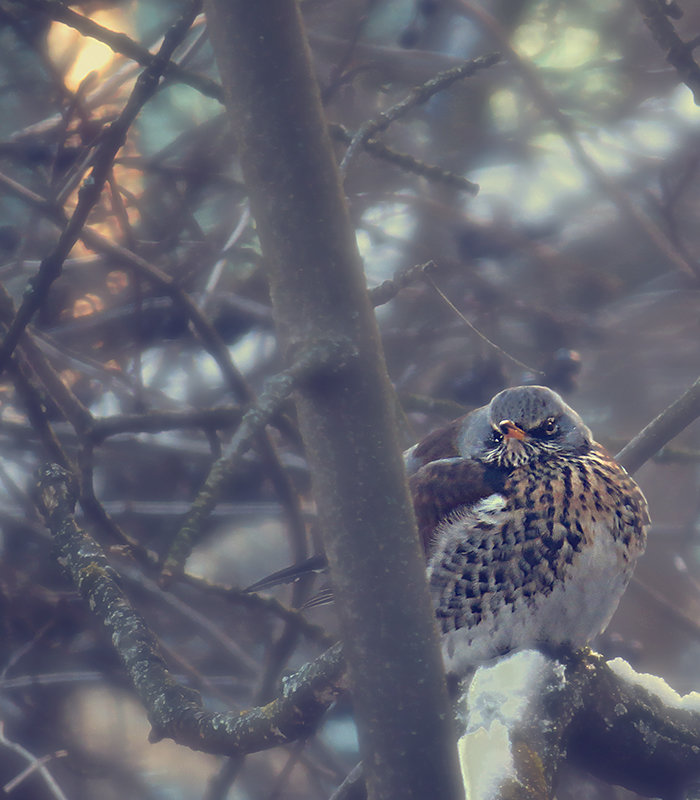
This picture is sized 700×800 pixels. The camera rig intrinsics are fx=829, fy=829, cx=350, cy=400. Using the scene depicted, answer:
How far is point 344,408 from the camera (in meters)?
1.23

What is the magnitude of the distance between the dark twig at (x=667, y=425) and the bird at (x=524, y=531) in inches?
6.5

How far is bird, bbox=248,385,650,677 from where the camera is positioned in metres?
1.96

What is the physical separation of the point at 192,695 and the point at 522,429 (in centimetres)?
111

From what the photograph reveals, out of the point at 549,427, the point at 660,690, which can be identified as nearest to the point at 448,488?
the point at 549,427

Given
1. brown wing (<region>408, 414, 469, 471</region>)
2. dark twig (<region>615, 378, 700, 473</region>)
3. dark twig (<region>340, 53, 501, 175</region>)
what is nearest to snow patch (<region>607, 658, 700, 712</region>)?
dark twig (<region>615, 378, 700, 473</region>)

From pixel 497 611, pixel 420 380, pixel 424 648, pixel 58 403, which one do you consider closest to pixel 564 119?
pixel 420 380

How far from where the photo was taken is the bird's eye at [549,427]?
222 cm

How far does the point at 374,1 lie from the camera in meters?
2.76

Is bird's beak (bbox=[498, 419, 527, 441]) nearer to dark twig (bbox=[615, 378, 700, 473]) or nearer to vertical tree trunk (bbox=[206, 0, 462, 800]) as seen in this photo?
dark twig (bbox=[615, 378, 700, 473])

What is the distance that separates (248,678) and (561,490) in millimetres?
1160

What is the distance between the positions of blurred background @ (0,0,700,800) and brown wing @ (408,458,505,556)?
0.93 ft

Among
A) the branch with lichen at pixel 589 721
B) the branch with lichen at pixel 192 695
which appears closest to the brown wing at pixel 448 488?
the branch with lichen at pixel 589 721

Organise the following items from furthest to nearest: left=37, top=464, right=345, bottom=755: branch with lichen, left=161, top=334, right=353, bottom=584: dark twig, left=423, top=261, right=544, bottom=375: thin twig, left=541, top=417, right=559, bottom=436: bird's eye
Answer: left=541, top=417, right=559, bottom=436: bird's eye, left=423, top=261, right=544, bottom=375: thin twig, left=37, top=464, right=345, bottom=755: branch with lichen, left=161, top=334, right=353, bottom=584: dark twig

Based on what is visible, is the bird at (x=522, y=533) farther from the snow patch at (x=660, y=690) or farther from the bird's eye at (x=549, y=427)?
the snow patch at (x=660, y=690)
